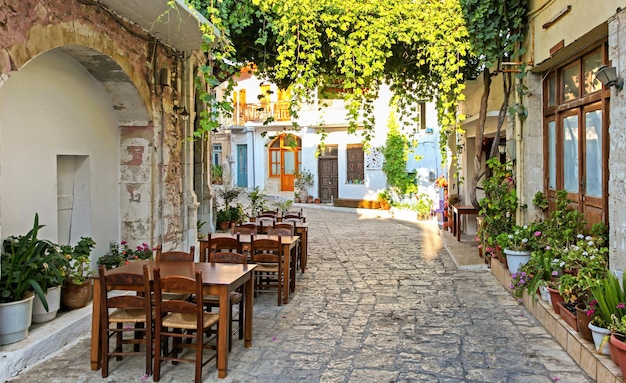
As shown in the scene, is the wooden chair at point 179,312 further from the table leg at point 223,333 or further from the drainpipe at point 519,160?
the drainpipe at point 519,160

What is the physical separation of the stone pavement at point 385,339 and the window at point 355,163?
12.7 metres

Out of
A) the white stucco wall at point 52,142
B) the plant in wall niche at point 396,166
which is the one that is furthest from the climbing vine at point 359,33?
the plant in wall niche at point 396,166

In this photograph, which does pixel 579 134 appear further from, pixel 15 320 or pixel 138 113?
pixel 15 320

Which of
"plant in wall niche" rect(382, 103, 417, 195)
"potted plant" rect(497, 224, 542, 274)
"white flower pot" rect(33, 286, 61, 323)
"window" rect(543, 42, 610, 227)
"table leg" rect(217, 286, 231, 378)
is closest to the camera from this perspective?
"table leg" rect(217, 286, 231, 378)

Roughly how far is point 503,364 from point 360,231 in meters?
9.10

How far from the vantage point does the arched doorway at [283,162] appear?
24531 millimetres

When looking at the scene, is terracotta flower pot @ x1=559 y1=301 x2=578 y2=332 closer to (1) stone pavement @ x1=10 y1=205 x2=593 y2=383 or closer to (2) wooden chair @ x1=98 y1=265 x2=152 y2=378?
(1) stone pavement @ x1=10 y1=205 x2=593 y2=383

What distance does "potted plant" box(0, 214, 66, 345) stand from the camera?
4.03 meters

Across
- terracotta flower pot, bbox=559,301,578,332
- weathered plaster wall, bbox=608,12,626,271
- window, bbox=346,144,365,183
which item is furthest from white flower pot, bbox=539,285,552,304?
window, bbox=346,144,365,183

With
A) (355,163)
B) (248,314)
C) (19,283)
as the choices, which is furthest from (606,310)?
(355,163)

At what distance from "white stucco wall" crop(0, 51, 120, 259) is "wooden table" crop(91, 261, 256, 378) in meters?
1.37

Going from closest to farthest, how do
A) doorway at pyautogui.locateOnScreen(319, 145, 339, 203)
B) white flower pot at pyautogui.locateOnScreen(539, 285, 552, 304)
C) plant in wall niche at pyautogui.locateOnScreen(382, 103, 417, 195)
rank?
white flower pot at pyautogui.locateOnScreen(539, 285, 552, 304)
plant in wall niche at pyautogui.locateOnScreen(382, 103, 417, 195)
doorway at pyautogui.locateOnScreen(319, 145, 339, 203)

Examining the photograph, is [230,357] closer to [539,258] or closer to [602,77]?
[539,258]

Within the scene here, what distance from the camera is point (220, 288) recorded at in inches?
153
